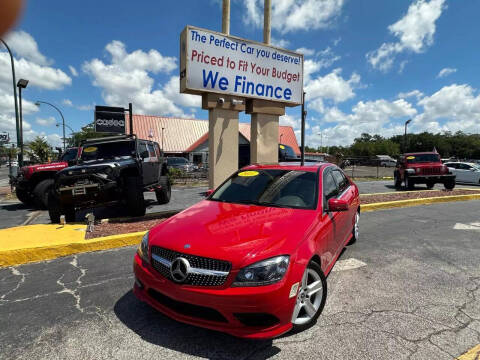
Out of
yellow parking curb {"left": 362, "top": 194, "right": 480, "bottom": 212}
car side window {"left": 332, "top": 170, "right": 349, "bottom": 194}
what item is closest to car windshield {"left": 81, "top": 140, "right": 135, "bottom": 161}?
car side window {"left": 332, "top": 170, "right": 349, "bottom": 194}

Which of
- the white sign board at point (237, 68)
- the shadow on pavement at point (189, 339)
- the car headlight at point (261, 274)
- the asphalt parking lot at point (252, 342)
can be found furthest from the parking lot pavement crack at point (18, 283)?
the white sign board at point (237, 68)

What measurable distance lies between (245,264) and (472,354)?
2.03m

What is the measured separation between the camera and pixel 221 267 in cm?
246

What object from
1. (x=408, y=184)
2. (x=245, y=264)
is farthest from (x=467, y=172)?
(x=245, y=264)

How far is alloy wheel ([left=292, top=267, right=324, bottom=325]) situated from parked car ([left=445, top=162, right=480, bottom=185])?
2107cm

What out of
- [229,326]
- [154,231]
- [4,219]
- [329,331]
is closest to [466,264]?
[329,331]

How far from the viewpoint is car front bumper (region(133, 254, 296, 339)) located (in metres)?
2.34

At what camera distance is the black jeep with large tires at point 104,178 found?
6.11 m

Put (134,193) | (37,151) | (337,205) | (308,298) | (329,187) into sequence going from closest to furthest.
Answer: (308,298)
(337,205)
(329,187)
(134,193)
(37,151)

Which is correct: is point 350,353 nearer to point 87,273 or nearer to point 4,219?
point 87,273

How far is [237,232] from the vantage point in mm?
2824

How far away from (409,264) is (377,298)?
1.44 m

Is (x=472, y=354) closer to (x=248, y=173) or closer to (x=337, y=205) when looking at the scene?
(x=337, y=205)

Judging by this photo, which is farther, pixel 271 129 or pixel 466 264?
pixel 271 129
